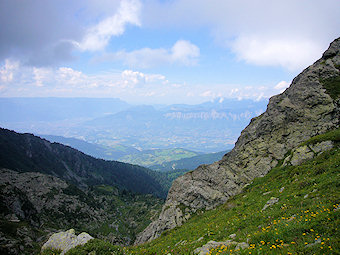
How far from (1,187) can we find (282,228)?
10989 cm

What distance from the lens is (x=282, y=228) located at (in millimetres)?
11672

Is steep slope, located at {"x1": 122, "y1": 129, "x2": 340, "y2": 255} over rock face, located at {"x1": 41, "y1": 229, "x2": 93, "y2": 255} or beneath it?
over

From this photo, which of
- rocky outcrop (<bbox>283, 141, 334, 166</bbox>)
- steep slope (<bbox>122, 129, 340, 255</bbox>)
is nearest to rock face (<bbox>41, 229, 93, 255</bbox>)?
steep slope (<bbox>122, 129, 340, 255</bbox>)

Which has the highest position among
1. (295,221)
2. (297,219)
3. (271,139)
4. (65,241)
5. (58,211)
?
(271,139)

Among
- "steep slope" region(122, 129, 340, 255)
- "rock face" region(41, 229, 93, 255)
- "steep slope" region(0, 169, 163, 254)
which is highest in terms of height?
"steep slope" region(122, 129, 340, 255)

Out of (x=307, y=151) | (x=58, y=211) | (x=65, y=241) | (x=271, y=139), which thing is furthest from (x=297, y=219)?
(x=58, y=211)

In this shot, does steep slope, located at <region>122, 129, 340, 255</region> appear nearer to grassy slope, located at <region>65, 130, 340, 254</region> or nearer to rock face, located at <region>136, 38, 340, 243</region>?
grassy slope, located at <region>65, 130, 340, 254</region>

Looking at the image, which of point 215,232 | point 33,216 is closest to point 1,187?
point 33,216

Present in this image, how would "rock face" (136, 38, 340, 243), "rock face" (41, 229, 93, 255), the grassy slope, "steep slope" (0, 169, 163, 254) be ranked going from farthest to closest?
"steep slope" (0, 169, 163, 254)
"rock face" (136, 38, 340, 243)
"rock face" (41, 229, 93, 255)
the grassy slope

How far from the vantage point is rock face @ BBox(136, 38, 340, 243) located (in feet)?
118

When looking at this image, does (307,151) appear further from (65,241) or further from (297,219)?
(65,241)

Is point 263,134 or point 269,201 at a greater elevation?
point 263,134

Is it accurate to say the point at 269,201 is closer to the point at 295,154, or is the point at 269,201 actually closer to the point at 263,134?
the point at 295,154

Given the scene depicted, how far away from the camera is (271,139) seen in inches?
1575
